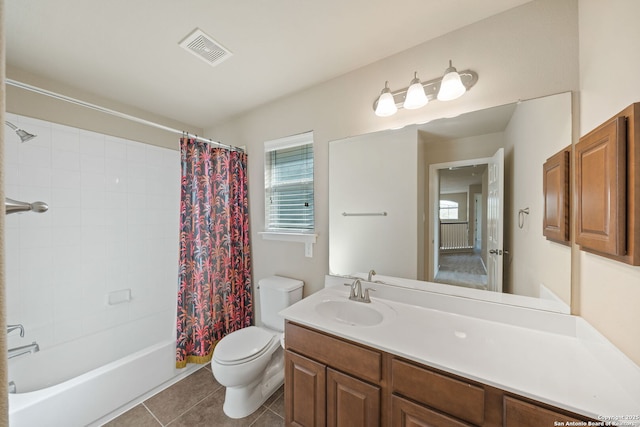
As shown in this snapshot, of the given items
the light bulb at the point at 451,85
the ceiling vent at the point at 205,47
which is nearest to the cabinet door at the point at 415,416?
the light bulb at the point at 451,85

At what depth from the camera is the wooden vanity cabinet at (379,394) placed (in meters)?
0.77

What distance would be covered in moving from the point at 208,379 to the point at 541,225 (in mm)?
2573

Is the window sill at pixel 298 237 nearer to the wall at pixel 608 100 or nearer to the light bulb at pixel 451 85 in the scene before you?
the light bulb at pixel 451 85

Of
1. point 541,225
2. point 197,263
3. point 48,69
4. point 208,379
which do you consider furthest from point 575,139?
point 48,69

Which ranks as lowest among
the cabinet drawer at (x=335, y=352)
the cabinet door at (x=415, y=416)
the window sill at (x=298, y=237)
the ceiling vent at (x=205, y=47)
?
the cabinet door at (x=415, y=416)

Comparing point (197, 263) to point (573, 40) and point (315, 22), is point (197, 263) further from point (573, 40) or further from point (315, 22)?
point (573, 40)

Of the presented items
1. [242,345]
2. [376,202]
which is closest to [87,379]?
[242,345]

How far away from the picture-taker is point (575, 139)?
1065 millimetres

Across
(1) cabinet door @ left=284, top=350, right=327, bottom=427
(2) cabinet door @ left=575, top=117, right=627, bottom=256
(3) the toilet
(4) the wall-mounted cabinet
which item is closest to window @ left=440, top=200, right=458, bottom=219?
(4) the wall-mounted cabinet

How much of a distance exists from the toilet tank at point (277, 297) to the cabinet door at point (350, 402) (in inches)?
33.2

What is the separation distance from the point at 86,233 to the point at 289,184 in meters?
1.79

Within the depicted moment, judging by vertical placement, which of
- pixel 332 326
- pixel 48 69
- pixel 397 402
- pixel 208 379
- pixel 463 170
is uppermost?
pixel 48 69

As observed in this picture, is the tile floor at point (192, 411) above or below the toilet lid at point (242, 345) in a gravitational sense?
below

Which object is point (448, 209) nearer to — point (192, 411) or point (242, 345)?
point (242, 345)
